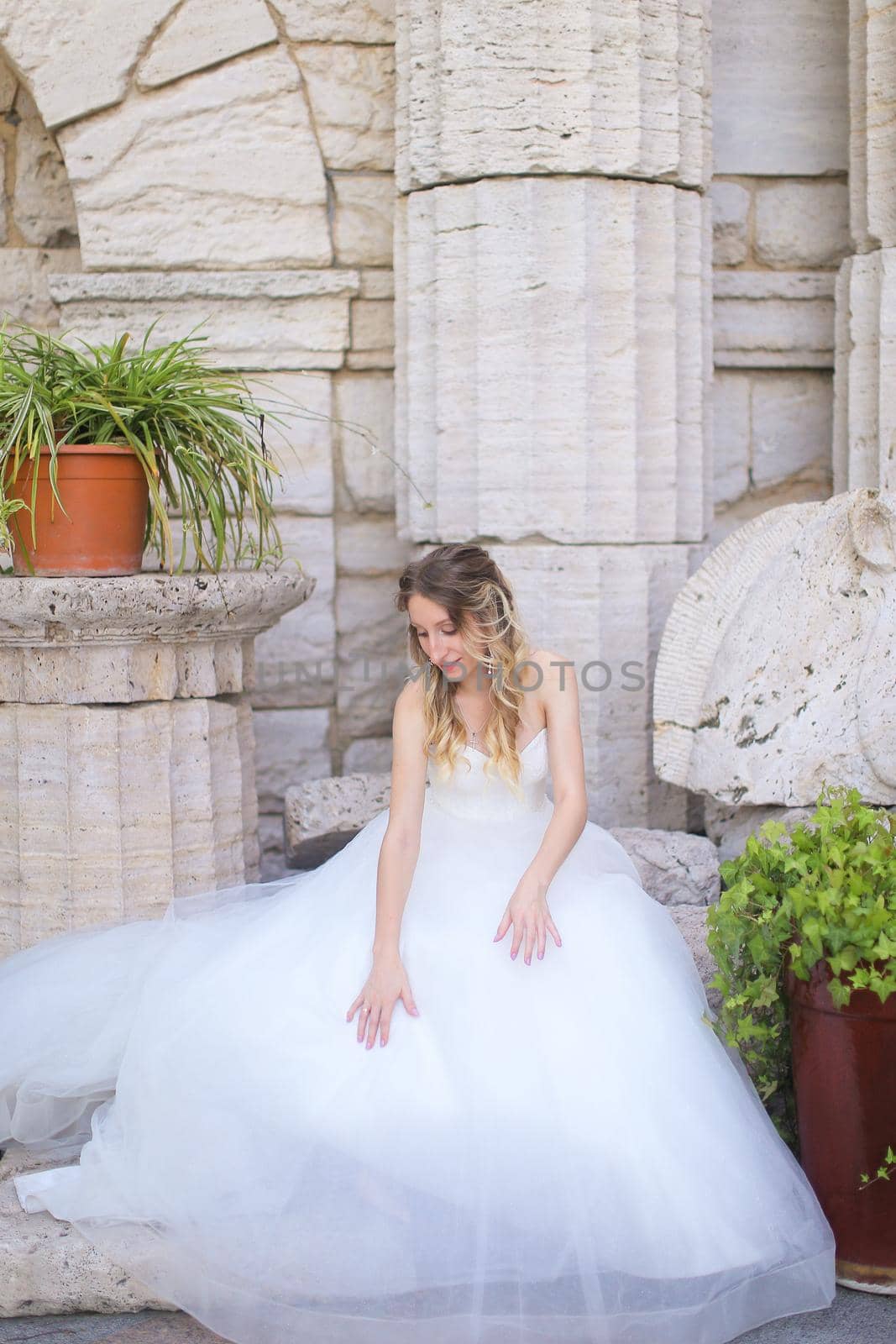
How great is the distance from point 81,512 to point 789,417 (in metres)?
2.36

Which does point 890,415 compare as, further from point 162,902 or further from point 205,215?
point 162,902

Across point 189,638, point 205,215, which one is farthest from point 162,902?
point 205,215

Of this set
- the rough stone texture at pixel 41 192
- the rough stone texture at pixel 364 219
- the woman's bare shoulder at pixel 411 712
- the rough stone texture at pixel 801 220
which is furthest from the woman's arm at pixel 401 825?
the rough stone texture at pixel 41 192

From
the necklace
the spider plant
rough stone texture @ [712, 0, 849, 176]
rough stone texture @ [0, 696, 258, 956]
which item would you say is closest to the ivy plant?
the necklace

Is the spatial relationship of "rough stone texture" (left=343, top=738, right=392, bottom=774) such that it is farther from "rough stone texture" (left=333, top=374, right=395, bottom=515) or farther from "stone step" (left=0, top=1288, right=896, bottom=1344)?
"stone step" (left=0, top=1288, right=896, bottom=1344)

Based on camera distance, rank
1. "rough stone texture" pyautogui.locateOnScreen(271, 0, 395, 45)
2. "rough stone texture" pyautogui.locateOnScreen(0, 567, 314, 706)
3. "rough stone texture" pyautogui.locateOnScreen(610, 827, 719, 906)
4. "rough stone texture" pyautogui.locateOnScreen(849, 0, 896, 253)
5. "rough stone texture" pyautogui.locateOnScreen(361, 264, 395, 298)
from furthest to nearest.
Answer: "rough stone texture" pyautogui.locateOnScreen(361, 264, 395, 298)
"rough stone texture" pyautogui.locateOnScreen(271, 0, 395, 45)
"rough stone texture" pyautogui.locateOnScreen(849, 0, 896, 253)
"rough stone texture" pyautogui.locateOnScreen(610, 827, 719, 906)
"rough stone texture" pyautogui.locateOnScreen(0, 567, 314, 706)

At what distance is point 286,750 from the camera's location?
13.6 feet

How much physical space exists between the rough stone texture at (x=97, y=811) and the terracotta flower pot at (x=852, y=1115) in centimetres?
149

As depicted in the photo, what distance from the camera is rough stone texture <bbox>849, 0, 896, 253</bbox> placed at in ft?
11.9

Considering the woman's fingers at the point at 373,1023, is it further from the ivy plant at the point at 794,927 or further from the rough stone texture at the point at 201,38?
the rough stone texture at the point at 201,38

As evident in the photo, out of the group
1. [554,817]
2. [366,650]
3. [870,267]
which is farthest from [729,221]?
[554,817]

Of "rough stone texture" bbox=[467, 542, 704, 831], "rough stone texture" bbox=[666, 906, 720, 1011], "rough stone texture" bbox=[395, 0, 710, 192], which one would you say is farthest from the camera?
"rough stone texture" bbox=[467, 542, 704, 831]

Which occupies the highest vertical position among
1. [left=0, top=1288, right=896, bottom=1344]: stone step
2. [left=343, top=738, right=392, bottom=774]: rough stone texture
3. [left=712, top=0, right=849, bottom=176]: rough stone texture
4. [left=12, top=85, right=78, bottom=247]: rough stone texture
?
[left=712, top=0, right=849, bottom=176]: rough stone texture

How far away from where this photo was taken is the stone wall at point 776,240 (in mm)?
4059
